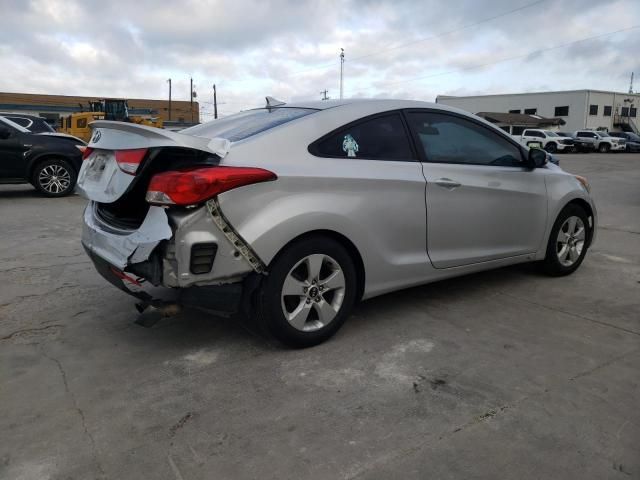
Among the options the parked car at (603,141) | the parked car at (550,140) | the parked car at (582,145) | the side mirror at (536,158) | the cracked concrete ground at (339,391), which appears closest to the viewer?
the cracked concrete ground at (339,391)

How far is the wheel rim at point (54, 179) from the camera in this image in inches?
383

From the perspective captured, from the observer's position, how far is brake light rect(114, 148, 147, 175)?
2.84 meters

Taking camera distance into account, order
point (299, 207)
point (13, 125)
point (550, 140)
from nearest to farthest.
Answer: point (299, 207)
point (13, 125)
point (550, 140)

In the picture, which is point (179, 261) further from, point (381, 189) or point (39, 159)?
point (39, 159)

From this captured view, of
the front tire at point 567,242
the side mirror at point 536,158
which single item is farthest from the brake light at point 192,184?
the front tire at point 567,242

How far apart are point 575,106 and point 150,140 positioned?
217 ft

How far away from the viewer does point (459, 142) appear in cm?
394

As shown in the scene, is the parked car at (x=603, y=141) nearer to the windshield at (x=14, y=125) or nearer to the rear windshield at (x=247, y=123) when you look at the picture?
the windshield at (x=14, y=125)

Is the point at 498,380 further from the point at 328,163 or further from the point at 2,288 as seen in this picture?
the point at 2,288

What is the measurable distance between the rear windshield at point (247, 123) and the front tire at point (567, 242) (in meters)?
2.58

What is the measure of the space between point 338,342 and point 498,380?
1002 mm

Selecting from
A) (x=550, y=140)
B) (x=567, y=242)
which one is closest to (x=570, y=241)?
(x=567, y=242)

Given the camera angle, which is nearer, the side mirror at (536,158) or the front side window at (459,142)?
the front side window at (459,142)

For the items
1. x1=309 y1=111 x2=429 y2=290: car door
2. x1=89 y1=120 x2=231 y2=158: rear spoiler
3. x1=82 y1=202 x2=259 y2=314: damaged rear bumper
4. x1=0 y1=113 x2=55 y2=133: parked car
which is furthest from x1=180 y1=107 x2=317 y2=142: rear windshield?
x1=0 y1=113 x2=55 y2=133: parked car
